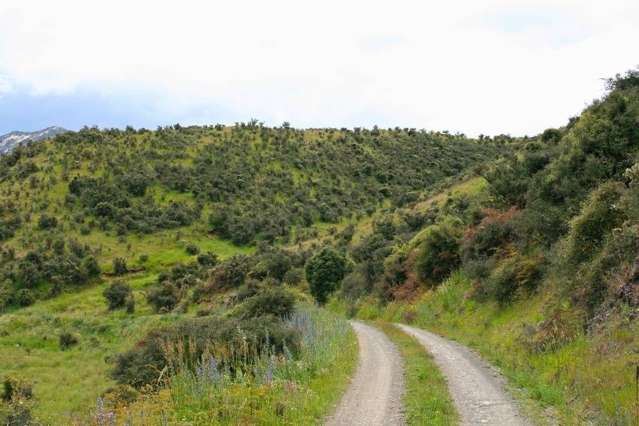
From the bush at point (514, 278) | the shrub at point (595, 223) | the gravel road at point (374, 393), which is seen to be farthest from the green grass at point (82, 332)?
the bush at point (514, 278)

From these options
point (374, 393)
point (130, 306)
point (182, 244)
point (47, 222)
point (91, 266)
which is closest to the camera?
point (374, 393)

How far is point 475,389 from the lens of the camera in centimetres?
1397

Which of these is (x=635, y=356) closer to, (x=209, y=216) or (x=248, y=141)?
(x=209, y=216)

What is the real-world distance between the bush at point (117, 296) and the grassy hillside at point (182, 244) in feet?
0.51

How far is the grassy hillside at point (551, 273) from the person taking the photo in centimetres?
1316

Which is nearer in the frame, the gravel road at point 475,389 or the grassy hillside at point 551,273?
the gravel road at point 475,389

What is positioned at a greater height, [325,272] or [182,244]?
[182,244]

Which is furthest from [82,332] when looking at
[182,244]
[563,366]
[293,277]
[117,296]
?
[563,366]

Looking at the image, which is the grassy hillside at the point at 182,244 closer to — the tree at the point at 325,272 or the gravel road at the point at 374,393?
the gravel road at the point at 374,393

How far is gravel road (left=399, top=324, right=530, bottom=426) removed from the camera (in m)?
11.2

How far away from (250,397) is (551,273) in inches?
600

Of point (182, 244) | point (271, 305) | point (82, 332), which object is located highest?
point (271, 305)

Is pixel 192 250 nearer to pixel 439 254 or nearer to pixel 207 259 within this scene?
pixel 207 259

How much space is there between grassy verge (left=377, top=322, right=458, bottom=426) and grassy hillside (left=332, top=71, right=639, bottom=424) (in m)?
2.04
